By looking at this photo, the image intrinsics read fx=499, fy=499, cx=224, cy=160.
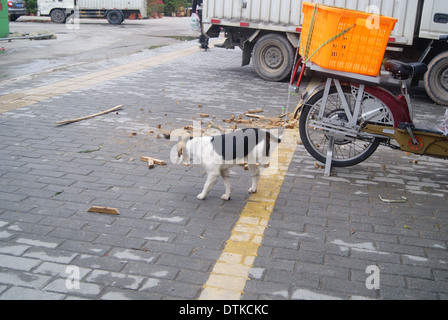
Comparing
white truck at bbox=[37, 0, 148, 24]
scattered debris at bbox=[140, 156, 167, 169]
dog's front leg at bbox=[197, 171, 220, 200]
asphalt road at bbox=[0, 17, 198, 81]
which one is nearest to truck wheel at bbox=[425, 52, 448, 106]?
scattered debris at bbox=[140, 156, 167, 169]

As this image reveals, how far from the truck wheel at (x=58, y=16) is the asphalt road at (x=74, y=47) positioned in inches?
100

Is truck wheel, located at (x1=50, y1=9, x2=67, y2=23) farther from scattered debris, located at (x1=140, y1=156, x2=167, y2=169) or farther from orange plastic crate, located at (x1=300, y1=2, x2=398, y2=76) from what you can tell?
orange plastic crate, located at (x1=300, y1=2, x2=398, y2=76)

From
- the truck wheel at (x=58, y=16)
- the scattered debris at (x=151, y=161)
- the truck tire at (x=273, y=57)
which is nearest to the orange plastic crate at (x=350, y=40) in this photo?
the scattered debris at (x=151, y=161)

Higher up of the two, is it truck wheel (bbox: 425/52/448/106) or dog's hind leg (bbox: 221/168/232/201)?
truck wheel (bbox: 425/52/448/106)

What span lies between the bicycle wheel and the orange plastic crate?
45 cm

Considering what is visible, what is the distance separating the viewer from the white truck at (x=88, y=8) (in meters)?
27.6

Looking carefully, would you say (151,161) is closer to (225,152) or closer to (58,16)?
(225,152)

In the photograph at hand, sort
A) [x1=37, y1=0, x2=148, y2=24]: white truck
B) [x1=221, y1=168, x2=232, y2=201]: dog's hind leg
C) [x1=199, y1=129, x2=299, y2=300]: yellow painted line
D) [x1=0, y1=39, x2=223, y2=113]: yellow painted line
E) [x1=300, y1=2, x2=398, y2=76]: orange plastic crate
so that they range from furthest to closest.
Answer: [x1=37, y1=0, x2=148, y2=24]: white truck < [x1=0, y1=39, x2=223, y2=113]: yellow painted line < [x1=300, y1=2, x2=398, y2=76]: orange plastic crate < [x1=221, y1=168, x2=232, y2=201]: dog's hind leg < [x1=199, y1=129, x2=299, y2=300]: yellow painted line

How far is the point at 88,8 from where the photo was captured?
1101 inches

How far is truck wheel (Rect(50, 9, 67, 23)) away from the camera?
27.7m

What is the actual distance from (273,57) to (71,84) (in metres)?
4.80

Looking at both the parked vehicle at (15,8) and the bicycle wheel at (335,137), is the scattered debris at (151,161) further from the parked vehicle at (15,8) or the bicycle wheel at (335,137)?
the parked vehicle at (15,8)

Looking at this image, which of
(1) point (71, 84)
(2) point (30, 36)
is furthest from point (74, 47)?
(1) point (71, 84)
